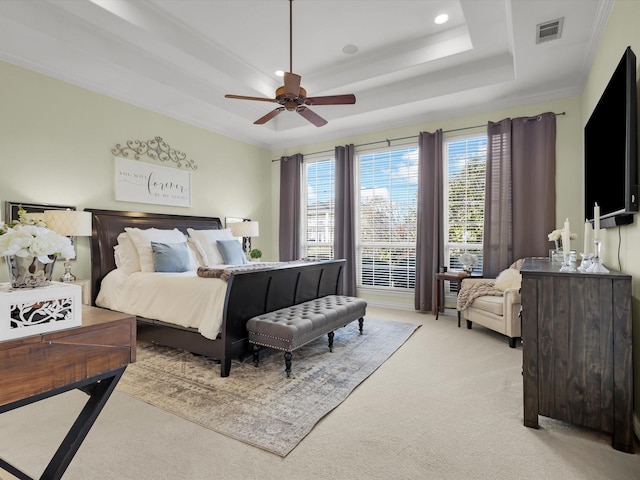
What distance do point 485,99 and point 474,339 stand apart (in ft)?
10.1

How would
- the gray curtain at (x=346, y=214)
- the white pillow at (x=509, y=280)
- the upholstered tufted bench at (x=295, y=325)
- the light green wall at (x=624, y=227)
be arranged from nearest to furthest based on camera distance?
the light green wall at (x=624, y=227)
the upholstered tufted bench at (x=295, y=325)
the white pillow at (x=509, y=280)
the gray curtain at (x=346, y=214)

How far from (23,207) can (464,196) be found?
5.24 meters

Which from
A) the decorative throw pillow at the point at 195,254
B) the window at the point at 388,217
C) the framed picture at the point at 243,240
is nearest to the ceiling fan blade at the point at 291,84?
the decorative throw pillow at the point at 195,254

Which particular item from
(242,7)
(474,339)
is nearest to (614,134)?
(474,339)

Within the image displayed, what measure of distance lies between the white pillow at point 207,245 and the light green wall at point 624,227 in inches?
164

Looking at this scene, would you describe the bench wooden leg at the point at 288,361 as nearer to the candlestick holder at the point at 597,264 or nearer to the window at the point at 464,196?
the candlestick holder at the point at 597,264

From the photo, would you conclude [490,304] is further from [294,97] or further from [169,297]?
[169,297]

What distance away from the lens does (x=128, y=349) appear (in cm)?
129

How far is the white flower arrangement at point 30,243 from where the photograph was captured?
1.08 meters

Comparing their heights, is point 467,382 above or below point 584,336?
below

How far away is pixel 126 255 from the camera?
12.8ft

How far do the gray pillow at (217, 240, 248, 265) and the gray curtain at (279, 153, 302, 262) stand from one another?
62.7 inches

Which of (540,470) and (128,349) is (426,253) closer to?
(540,470)

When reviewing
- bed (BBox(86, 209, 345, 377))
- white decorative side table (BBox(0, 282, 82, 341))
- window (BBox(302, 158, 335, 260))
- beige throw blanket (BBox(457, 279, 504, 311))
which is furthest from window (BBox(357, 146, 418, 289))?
white decorative side table (BBox(0, 282, 82, 341))
